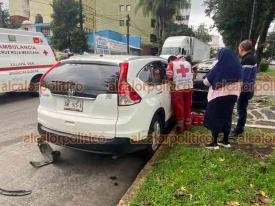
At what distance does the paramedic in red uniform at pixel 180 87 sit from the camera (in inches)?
219

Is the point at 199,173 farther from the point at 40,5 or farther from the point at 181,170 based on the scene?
the point at 40,5

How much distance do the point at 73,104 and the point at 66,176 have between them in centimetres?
106

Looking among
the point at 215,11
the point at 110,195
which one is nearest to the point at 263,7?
the point at 215,11

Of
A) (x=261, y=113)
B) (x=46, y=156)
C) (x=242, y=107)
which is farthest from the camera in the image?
(x=261, y=113)

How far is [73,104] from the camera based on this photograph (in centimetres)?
418

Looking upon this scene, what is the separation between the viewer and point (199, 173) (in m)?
4.04

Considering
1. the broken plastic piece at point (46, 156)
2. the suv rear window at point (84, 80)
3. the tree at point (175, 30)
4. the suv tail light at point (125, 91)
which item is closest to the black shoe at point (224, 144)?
the suv tail light at point (125, 91)

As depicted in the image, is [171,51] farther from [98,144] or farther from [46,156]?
[98,144]

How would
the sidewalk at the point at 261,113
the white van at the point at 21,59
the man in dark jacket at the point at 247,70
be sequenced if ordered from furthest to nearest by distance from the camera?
1. the white van at the point at 21,59
2. the sidewalk at the point at 261,113
3. the man in dark jacket at the point at 247,70

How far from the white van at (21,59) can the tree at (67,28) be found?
28.0 m

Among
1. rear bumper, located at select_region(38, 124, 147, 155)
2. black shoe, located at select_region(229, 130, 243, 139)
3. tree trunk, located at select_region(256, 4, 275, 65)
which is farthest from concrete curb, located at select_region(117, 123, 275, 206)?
tree trunk, located at select_region(256, 4, 275, 65)

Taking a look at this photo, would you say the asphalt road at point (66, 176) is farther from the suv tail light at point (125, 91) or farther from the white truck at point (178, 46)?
the white truck at point (178, 46)

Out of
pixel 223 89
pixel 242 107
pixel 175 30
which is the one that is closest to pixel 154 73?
pixel 223 89

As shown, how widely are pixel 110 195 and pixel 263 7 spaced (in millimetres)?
23407
